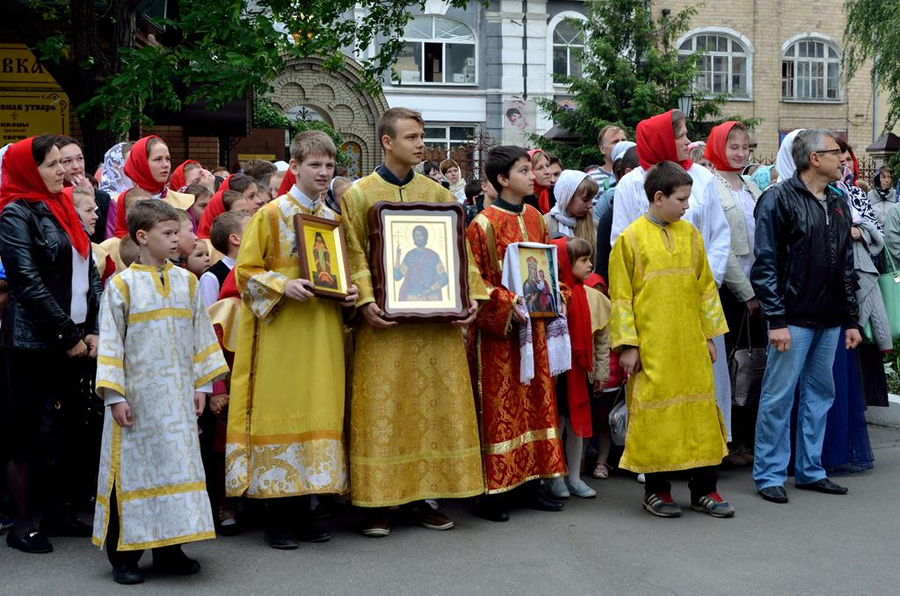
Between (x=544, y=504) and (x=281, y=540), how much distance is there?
1.65 m

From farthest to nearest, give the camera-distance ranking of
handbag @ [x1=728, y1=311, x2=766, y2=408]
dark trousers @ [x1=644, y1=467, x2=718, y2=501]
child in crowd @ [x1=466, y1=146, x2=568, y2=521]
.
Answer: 1. handbag @ [x1=728, y1=311, x2=766, y2=408]
2. dark trousers @ [x1=644, y1=467, x2=718, y2=501]
3. child in crowd @ [x1=466, y1=146, x2=568, y2=521]

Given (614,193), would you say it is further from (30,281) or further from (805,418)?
(30,281)

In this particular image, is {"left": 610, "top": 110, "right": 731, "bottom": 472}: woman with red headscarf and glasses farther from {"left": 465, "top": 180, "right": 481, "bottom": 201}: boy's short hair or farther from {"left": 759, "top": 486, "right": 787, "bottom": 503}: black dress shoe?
{"left": 465, "top": 180, "right": 481, "bottom": 201}: boy's short hair

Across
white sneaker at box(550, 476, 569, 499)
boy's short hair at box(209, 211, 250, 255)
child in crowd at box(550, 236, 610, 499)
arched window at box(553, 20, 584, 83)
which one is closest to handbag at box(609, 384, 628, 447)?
child in crowd at box(550, 236, 610, 499)

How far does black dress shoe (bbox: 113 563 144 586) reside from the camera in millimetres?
5410

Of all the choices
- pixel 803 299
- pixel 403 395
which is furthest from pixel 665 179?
pixel 403 395

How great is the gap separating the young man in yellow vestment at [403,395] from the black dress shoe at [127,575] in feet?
4.04

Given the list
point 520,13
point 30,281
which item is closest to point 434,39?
point 520,13

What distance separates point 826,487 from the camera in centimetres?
725

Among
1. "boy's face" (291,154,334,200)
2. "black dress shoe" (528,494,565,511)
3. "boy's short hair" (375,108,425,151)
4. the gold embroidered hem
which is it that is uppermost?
"boy's short hair" (375,108,425,151)

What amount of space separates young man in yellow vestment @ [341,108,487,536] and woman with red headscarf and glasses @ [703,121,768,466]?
2.13 m

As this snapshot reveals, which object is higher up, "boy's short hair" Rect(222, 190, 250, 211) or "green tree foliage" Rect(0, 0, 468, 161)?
"green tree foliage" Rect(0, 0, 468, 161)

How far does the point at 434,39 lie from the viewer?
129 feet

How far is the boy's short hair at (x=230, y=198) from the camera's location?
7730mm
